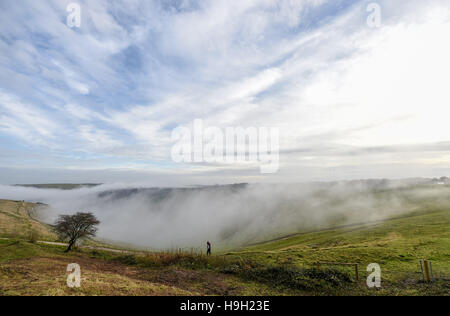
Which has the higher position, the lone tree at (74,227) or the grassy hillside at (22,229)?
the lone tree at (74,227)

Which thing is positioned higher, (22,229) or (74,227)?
(74,227)

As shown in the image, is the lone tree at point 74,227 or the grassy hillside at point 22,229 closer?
the lone tree at point 74,227

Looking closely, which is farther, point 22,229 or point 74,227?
point 22,229

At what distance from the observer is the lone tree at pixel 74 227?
48.5 metres

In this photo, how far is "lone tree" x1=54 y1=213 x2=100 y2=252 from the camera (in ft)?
159

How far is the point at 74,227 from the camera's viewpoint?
49656 millimetres

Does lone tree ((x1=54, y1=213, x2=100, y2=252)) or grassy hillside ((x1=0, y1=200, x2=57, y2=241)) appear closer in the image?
lone tree ((x1=54, y1=213, x2=100, y2=252))

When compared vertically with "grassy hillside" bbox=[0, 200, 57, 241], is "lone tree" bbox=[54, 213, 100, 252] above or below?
above
